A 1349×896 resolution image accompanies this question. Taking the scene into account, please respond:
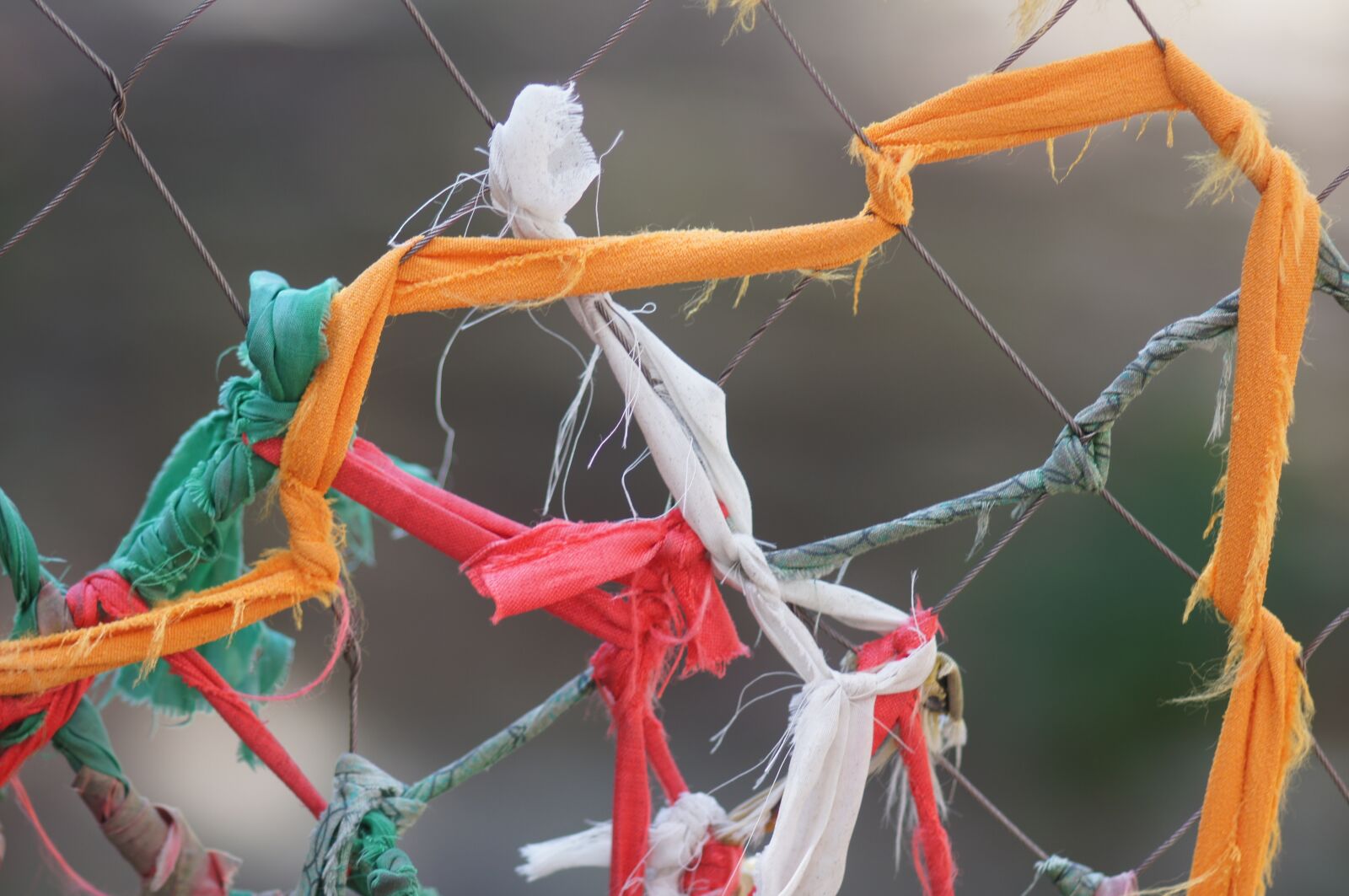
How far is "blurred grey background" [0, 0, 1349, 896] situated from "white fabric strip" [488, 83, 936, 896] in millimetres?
444

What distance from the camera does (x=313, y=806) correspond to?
450 millimetres

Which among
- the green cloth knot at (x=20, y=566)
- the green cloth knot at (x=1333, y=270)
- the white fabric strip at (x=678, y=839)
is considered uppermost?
the green cloth knot at (x=20, y=566)

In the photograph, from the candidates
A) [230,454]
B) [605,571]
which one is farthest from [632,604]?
[230,454]

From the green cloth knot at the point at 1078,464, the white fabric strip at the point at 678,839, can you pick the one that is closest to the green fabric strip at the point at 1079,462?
the green cloth knot at the point at 1078,464

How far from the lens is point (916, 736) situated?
1.35 ft

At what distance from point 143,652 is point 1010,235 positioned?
0.67 meters

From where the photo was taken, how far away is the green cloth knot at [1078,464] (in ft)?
1.28

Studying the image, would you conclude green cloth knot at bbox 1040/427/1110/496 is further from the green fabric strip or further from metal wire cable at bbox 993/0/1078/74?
metal wire cable at bbox 993/0/1078/74

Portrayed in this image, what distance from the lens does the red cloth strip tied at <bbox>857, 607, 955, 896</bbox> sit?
1.33 ft

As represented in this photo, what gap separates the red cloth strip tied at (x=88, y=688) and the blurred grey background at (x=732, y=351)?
0.40m

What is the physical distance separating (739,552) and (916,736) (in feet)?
0.30

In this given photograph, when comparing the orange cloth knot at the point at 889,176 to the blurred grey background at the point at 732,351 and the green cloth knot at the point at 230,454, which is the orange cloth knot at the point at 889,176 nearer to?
the green cloth knot at the point at 230,454

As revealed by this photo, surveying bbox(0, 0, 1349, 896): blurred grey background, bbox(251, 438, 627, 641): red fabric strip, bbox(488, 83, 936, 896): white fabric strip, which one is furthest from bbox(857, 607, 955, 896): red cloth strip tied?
bbox(0, 0, 1349, 896): blurred grey background

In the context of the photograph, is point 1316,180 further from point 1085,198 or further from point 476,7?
point 476,7
